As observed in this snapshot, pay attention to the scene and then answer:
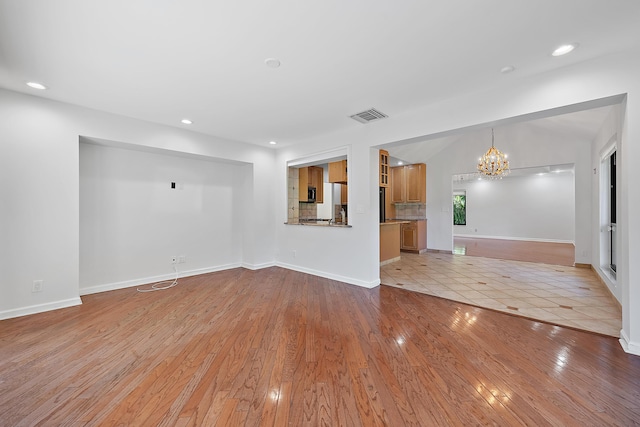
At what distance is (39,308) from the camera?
311cm

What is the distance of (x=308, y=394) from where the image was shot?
1.71 metres

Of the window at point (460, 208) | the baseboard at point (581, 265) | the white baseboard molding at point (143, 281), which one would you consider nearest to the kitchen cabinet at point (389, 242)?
the white baseboard molding at point (143, 281)

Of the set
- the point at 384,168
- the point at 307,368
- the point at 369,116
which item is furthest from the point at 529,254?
the point at 307,368

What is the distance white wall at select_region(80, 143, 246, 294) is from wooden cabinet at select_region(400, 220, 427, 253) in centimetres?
462

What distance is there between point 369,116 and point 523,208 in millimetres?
9577

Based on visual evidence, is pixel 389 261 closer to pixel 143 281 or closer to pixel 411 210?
pixel 411 210

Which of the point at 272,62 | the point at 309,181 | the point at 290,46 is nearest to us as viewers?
the point at 290,46

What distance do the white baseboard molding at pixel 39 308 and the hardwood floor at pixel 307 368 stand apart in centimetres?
13

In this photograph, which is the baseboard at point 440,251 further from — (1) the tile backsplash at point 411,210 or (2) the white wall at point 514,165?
(2) the white wall at point 514,165

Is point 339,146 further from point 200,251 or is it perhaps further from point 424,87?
point 200,251

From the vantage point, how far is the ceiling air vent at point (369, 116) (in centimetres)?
359

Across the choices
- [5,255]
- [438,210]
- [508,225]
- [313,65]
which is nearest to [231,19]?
[313,65]

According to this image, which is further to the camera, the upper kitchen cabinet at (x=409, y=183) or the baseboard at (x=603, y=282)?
the upper kitchen cabinet at (x=409, y=183)

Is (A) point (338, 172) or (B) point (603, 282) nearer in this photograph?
(B) point (603, 282)
